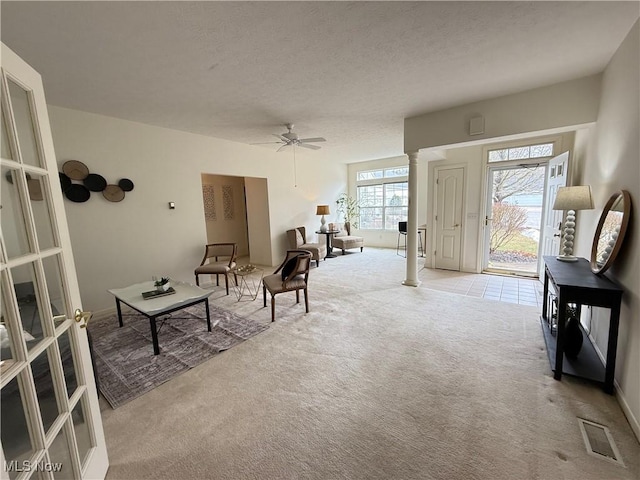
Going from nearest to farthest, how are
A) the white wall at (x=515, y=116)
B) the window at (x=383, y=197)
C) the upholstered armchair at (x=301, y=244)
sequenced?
the white wall at (x=515, y=116) → the upholstered armchair at (x=301, y=244) → the window at (x=383, y=197)

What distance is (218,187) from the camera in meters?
6.46

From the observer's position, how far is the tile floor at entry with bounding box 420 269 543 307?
12.5ft

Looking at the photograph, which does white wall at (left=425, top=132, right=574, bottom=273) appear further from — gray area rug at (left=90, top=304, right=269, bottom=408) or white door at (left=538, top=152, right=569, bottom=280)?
gray area rug at (left=90, top=304, right=269, bottom=408)

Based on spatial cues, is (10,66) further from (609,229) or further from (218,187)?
(218,187)

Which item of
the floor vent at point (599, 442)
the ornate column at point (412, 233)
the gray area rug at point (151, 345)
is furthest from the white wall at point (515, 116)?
the gray area rug at point (151, 345)

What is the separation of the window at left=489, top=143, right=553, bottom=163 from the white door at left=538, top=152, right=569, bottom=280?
24 cm

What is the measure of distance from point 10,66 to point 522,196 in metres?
7.83

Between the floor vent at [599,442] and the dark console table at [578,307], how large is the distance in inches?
17.5

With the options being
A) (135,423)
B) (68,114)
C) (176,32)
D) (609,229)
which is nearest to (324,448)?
(135,423)

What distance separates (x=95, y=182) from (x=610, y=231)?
18.0ft

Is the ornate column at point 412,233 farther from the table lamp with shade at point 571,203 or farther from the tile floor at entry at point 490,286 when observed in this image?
the table lamp with shade at point 571,203

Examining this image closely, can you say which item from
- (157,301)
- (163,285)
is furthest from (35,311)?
(163,285)

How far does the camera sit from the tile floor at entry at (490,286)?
3802mm

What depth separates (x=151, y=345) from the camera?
274 centimetres
